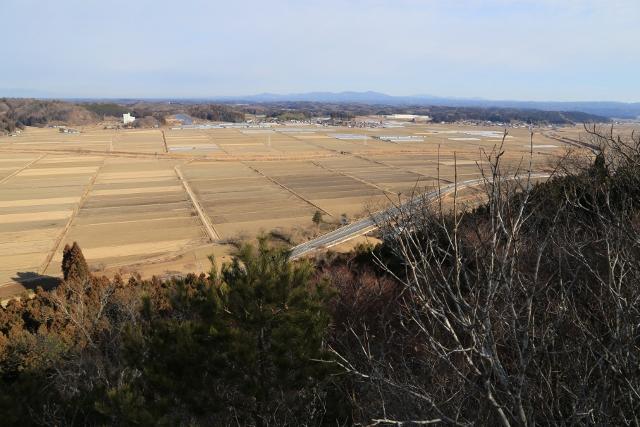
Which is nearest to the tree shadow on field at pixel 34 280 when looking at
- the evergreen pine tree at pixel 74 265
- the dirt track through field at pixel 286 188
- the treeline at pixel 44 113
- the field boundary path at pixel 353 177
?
the evergreen pine tree at pixel 74 265

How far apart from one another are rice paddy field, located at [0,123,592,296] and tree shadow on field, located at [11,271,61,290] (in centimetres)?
16

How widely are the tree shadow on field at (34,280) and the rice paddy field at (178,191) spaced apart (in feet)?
0.53

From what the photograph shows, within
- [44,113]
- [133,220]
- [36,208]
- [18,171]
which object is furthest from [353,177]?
[44,113]

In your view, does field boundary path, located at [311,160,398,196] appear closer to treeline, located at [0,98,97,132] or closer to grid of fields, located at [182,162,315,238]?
grid of fields, located at [182,162,315,238]

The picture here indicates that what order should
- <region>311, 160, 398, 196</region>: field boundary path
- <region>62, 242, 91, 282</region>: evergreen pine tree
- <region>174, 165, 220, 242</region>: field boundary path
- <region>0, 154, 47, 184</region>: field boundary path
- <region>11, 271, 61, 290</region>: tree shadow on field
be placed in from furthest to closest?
<region>0, 154, 47, 184</region>: field boundary path → <region>311, 160, 398, 196</region>: field boundary path → <region>174, 165, 220, 242</region>: field boundary path → <region>11, 271, 61, 290</region>: tree shadow on field → <region>62, 242, 91, 282</region>: evergreen pine tree

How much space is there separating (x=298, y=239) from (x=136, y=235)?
37.2ft

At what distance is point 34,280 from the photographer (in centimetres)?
2402

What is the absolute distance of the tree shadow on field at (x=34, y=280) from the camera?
23359 millimetres

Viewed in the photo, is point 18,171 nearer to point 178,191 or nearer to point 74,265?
point 178,191

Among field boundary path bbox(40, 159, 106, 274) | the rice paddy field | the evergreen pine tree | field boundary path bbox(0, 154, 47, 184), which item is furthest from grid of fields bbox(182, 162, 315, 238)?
field boundary path bbox(0, 154, 47, 184)

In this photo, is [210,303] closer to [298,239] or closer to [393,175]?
[298,239]

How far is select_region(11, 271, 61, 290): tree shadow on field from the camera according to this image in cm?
2336

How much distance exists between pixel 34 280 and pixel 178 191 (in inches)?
942

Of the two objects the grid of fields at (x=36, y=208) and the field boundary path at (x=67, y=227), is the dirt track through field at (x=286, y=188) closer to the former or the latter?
the field boundary path at (x=67, y=227)
